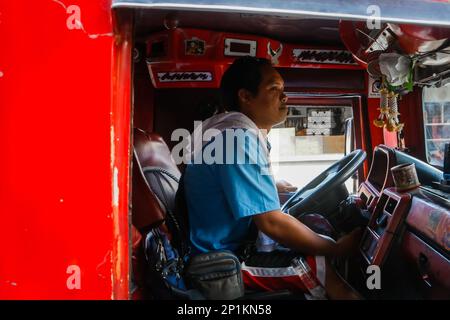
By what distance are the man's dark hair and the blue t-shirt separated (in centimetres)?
27

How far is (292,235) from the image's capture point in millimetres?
1347

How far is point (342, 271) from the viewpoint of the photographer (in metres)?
1.63

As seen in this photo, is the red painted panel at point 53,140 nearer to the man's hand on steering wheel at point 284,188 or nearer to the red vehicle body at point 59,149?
the red vehicle body at point 59,149

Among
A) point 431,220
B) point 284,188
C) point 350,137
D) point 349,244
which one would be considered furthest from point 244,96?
point 350,137

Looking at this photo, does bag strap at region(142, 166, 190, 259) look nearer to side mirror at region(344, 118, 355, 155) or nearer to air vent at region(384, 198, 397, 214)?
air vent at region(384, 198, 397, 214)

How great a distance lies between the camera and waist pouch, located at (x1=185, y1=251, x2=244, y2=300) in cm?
125

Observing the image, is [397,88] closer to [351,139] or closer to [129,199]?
[351,139]

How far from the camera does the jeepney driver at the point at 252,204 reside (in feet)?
4.24

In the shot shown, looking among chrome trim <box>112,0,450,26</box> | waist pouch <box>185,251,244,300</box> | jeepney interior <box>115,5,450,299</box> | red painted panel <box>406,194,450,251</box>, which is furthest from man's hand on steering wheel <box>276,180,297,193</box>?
chrome trim <box>112,0,450,26</box>

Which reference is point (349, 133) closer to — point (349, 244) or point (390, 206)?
point (390, 206)

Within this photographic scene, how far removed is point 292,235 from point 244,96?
575mm
